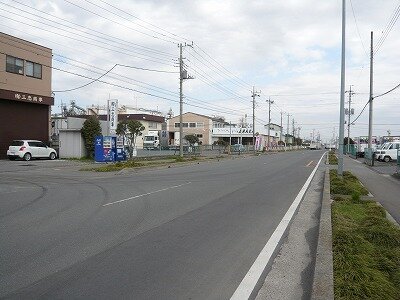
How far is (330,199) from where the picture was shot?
11.8m

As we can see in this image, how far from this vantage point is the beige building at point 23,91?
3119 cm

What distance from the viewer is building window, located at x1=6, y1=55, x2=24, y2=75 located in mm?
31359

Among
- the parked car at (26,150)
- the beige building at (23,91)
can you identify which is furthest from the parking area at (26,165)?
the beige building at (23,91)

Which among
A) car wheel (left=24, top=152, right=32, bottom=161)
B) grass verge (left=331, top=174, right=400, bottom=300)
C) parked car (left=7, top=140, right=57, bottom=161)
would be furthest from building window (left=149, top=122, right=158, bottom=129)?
grass verge (left=331, top=174, right=400, bottom=300)

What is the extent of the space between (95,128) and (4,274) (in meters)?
29.9

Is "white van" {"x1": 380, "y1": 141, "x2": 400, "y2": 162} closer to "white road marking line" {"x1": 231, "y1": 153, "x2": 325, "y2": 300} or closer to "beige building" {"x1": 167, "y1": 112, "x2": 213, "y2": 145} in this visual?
"white road marking line" {"x1": 231, "y1": 153, "x2": 325, "y2": 300}

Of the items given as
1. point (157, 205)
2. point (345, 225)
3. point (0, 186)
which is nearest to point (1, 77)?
point (0, 186)

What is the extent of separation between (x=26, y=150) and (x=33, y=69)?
26.3 feet

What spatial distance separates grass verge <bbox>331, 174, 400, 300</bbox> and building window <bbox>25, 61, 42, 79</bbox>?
30943 mm

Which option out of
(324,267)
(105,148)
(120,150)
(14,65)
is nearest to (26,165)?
(105,148)

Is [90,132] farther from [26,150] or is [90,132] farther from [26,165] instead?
[26,165]

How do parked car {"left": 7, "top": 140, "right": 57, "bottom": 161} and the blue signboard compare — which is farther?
the blue signboard

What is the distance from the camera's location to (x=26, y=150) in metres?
30.0

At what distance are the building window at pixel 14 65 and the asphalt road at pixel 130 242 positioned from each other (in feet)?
73.2
